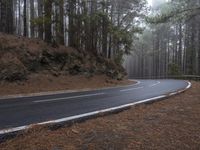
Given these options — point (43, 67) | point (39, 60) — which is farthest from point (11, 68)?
point (43, 67)

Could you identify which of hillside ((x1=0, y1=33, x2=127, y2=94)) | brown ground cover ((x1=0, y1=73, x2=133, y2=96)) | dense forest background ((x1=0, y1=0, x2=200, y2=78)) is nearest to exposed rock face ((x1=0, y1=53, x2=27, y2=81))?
hillside ((x1=0, y1=33, x2=127, y2=94))

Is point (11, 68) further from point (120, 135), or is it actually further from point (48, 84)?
point (120, 135)

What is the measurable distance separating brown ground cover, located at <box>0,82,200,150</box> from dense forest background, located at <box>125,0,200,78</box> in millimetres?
11361

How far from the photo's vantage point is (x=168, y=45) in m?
63.2

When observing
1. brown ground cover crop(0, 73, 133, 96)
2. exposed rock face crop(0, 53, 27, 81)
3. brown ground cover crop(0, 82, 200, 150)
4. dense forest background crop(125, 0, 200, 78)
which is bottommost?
brown ground cover crop(0, 82, 200, 150)

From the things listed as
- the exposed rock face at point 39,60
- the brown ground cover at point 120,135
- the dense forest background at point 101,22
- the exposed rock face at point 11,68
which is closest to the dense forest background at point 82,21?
the dense forest background at point 101,22

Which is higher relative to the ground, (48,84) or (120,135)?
(48,84)

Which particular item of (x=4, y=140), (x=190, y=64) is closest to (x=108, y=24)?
(x=190, y=64)

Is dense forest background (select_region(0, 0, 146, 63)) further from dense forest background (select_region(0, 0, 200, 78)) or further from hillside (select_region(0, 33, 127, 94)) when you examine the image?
hillside (select_region(0, 33, 127, 94))

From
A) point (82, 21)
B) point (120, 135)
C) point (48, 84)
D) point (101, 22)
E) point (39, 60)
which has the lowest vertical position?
point (120, 135)

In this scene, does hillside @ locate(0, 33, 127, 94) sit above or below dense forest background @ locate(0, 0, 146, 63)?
below

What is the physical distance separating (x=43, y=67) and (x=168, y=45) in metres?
44.7

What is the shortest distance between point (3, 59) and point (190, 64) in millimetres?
35778

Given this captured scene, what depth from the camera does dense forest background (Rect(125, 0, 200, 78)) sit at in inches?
1174
